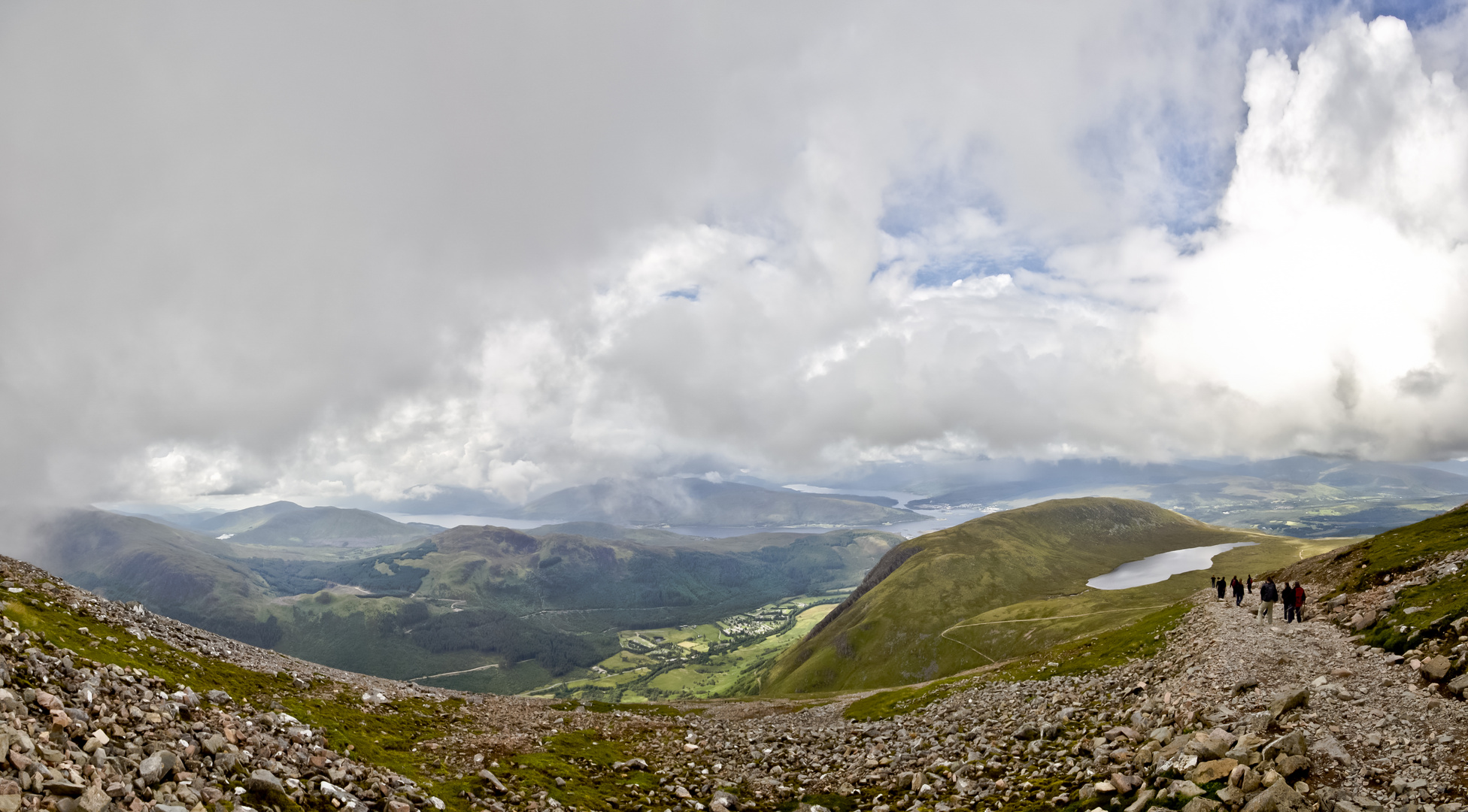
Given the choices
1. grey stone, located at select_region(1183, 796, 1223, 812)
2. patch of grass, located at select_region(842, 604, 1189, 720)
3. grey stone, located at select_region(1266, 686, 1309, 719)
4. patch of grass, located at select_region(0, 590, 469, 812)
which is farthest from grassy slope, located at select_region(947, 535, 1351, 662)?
patch of grass, located at select_region(0, 590, 469, 812)

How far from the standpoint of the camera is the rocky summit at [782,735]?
49.0ft

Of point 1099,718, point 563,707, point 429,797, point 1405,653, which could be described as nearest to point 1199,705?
point 1099,718

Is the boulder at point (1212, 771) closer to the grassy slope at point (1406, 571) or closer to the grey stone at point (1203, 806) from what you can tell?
the grey stone at point (1203, 806)

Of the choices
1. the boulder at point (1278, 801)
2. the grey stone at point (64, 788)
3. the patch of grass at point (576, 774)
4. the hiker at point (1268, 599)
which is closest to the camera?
the grey stone at point (64, 788)

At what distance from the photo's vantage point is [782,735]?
42594 mm

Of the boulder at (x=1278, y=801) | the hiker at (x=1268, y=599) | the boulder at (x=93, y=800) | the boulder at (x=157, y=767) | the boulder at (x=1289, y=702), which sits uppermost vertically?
the boulder at (x=93, y=800)

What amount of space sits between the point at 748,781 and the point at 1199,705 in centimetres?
2275

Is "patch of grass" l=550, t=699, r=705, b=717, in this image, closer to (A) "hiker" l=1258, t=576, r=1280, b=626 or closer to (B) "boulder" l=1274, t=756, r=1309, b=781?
(A) "hiker" l=1258, t=576, r=1280, b=626

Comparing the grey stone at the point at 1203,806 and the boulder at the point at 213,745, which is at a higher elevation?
the boulder at the point at 213,745

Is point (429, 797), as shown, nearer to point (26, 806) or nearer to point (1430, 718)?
point (26, 806)

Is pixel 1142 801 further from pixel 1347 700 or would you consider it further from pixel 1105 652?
pixel 1105 652

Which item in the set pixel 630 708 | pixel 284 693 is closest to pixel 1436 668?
pixel 284 693

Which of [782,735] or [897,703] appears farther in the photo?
[897,703]

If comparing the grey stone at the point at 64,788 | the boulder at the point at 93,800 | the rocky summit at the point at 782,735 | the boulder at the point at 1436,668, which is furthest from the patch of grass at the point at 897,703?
the grey stone at the point at 64,788
